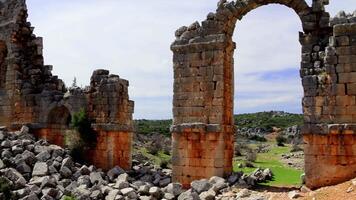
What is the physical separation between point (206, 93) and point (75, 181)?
15.0ft

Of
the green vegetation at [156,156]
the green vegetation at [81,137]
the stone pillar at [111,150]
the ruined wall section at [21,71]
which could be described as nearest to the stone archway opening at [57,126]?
the ruined wall section at [21,71]

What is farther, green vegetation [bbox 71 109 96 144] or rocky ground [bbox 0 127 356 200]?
green vegetation [bbox 71 109 96 144]

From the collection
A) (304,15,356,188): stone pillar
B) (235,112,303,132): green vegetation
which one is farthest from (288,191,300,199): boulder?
(235,112,303,132): green vegetation

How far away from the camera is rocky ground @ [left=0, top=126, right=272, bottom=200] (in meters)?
12.0

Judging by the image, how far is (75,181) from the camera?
1411 cm

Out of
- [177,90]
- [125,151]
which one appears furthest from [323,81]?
[125,151]

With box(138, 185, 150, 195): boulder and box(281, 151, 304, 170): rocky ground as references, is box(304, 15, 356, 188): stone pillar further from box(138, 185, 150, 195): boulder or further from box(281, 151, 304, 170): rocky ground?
box(281, 151, 304, 170): rocky ground

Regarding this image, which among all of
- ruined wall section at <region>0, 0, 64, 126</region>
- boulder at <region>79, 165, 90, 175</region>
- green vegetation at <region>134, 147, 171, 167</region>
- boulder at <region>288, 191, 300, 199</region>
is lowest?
green vegetation at <region>134, 147, 171, 167</region>

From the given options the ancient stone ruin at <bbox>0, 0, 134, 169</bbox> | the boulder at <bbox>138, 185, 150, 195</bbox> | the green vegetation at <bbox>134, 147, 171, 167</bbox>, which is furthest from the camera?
the green vegetation at <bbox>134, 147, 171, 167</bbox>

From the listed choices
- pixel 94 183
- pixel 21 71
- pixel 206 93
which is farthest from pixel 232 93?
pixel 21 71

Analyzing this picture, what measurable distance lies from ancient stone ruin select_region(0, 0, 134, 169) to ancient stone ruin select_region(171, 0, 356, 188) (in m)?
3.99

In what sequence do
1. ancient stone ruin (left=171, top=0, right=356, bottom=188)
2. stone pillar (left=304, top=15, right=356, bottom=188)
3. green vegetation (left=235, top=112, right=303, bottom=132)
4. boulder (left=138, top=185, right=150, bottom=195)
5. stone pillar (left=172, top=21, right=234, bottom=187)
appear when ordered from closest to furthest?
1. stone pillar (left=304, top=15, right=356, bottom=188)
2. ancient stone ruin (left=171, top=0, right=356, bottom=188)
3. boulder (left=138, top=185, right=150, bottom=195)
4. stone pillar (left=172, top=21, right=234, bottom=187)
5. green vegetation (left=235, top=112, right=303, bottom=132)

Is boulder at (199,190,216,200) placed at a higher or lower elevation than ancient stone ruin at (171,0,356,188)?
lower

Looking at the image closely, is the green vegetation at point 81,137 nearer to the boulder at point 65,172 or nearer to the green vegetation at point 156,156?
the boulder at point 65,172
